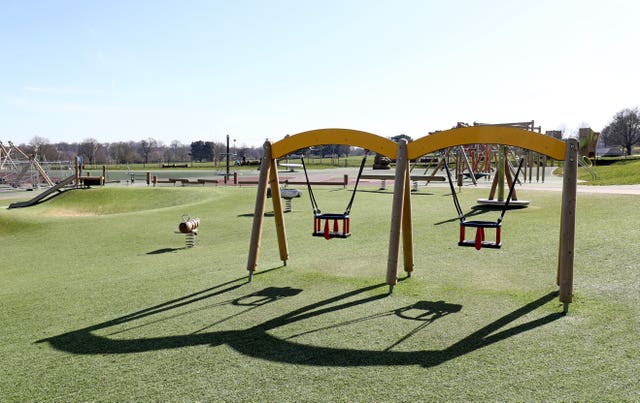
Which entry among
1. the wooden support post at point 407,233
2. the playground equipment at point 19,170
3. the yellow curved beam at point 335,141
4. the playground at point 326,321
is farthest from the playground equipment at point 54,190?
the wooden support post at point 407,233

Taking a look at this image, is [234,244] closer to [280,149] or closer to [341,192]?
[280,149]

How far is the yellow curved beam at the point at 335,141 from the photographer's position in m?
9.00

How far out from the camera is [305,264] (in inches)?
430

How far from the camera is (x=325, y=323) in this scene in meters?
7.13

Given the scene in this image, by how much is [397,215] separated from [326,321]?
8.07 feet

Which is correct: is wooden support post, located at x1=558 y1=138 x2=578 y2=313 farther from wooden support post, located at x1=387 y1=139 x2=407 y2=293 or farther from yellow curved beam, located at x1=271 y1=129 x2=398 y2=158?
yellow curved beam, located at x1=271 y1=129 x2=398 y2=158

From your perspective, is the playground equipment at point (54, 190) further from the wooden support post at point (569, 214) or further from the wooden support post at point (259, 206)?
the wooden support post at point (569, 214)

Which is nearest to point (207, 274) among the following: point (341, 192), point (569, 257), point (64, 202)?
point (569, 257)

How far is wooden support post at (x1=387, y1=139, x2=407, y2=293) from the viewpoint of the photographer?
854 centimetres

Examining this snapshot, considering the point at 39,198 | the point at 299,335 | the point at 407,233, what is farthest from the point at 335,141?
the point at 39,198

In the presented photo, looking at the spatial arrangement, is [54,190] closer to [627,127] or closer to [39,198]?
[39,198]

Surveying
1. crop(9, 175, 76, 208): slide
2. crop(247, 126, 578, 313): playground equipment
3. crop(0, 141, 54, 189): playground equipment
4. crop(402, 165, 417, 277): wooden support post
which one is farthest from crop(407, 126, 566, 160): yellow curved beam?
crop(0, 141, 54, 189): playground equipment

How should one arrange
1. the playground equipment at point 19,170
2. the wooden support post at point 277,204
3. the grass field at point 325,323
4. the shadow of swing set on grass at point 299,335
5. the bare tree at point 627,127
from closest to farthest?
the grass field at point 325,323, the shadow of swing set on grass at point 299,335, the wooden support post at point 277,204, the playground equipment at point 19,170, the bare tree at point 627,127

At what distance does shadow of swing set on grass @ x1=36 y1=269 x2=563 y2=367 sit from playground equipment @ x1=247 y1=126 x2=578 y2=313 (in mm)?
817
